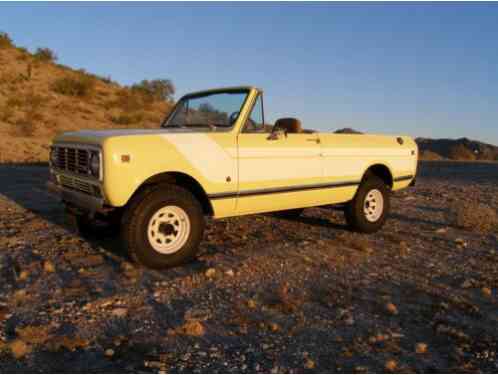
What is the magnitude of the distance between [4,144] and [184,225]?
531 inches

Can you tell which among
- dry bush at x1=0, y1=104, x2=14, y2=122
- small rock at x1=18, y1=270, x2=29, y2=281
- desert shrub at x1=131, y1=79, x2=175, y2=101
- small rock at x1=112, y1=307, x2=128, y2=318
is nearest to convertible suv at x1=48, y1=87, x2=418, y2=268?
small rock at x1=18, y1=270, x2=29, y2=281

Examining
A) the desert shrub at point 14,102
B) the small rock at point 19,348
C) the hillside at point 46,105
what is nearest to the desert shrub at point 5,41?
the hillside at point 46,105

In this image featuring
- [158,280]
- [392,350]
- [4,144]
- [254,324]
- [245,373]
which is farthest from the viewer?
[4,144]

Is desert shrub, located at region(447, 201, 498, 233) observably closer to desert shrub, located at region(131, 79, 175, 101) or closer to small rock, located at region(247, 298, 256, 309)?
small rock, located at region(247, 298, 256, 309)

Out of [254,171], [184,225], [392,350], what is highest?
[254,171]

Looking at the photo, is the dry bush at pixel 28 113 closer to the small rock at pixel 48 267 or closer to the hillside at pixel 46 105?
the hillside at pixel 46 105

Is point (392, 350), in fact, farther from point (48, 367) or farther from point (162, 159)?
point (162, 159)

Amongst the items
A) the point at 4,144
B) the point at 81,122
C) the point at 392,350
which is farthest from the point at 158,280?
the point at 81,122

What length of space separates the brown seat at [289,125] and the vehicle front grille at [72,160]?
2267mm

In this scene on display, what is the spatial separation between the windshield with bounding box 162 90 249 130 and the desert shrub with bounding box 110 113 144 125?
16.9m

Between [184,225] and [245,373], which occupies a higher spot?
[184,225]

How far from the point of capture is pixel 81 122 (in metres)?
20.2

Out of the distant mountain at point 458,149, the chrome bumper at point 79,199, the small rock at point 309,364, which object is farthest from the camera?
the distant mountain at point 458,149

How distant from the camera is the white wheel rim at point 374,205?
6199 mm
